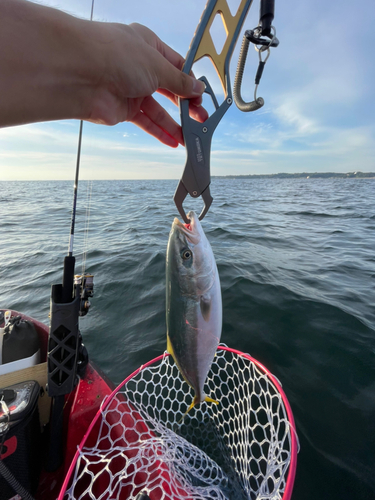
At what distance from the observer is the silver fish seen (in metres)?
1.66

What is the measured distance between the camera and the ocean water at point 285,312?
2607mm

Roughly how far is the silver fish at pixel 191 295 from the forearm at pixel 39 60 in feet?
3.22

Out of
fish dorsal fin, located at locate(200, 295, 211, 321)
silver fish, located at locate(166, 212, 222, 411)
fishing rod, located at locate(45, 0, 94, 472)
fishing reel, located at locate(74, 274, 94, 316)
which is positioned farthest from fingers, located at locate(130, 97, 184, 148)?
fishing reel, located at locate(74, 274, 94, 316)

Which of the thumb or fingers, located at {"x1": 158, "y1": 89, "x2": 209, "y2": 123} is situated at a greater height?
the thumb

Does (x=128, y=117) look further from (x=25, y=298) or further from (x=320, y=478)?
(x=25, y=298)

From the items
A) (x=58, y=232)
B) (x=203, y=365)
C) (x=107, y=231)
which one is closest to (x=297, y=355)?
(x=203, y=365)

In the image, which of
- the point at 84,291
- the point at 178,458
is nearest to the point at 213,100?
the point at 84,291

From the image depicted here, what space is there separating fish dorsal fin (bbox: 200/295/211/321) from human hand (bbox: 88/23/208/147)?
140 cm

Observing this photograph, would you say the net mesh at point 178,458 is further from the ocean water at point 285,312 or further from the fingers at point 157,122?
the fingers at point 157,122

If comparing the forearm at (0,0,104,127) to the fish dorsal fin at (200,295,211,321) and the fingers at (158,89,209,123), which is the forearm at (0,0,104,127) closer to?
the fingers at (158,89,209,123)

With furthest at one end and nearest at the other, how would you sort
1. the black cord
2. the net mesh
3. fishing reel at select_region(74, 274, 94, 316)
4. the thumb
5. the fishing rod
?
1. fishing reel at select_region(74, 274, 94, 316)
2. the fishing rod
3. the net mesh
4. the black cord
5. the thumb

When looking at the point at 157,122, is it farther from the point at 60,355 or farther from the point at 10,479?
the point at 10,479

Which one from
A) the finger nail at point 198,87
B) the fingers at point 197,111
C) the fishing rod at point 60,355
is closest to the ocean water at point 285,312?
the fishing rod at point 60,355

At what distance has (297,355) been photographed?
12.0 feet
